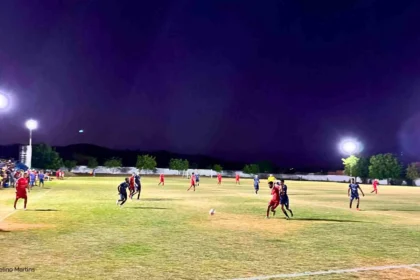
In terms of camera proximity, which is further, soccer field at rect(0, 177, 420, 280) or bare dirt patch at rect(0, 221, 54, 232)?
bare dirt patch at rect(0, 221, 54, 232)

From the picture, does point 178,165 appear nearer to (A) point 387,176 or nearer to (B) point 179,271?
(A) point 387,176

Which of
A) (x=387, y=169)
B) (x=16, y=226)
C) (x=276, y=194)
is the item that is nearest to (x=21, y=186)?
(x=16, y=226)

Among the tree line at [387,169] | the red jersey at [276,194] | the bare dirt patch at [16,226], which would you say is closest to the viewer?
the bare dirt patch at [16,226]

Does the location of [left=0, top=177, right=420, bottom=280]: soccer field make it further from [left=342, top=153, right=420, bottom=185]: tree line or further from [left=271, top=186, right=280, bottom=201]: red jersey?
[left=342, top=153, right=420, bottom=185]: tree line

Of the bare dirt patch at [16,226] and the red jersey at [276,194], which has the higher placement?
the red jersey at [276,194]

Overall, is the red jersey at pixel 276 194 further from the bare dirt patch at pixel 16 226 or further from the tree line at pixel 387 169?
the tree line at pixel 387 169

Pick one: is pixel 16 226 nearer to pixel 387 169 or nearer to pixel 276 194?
pixel 276 194

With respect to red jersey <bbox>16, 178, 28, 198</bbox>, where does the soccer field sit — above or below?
below

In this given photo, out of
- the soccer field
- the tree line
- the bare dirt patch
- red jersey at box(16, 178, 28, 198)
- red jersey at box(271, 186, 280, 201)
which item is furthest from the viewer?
the tree line

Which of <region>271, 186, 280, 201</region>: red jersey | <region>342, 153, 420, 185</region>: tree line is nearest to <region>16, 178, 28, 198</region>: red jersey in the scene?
<region>271, 186, 280, 201</region>: red jersey

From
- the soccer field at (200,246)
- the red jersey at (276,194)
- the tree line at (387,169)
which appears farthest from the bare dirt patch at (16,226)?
the tree line at (387,169)

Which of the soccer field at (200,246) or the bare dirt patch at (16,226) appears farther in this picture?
the bare dirt patch at (16,226)

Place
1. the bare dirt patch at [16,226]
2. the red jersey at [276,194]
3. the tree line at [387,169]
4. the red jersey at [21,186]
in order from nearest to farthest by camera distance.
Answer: the bare dirt patch at [16,226] → the red jersey at [276,194] → the red jersey at [21,186] → the tree line at [387,169]

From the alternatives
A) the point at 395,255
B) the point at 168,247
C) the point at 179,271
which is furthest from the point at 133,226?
the point at 395,255
